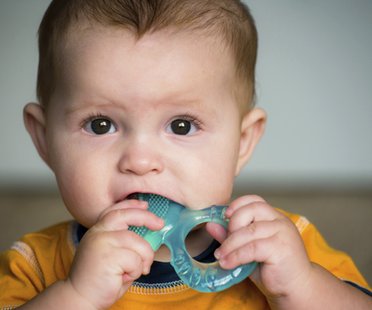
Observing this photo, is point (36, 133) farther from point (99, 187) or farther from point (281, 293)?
point (281, 293)

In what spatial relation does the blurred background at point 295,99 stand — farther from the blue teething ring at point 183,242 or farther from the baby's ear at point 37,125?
the blue teething ring at point 183,242

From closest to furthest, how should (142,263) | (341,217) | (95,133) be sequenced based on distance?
(142,263)
(95,133)
(341,217)

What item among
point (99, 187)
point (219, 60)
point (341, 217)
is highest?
point (219, 60)

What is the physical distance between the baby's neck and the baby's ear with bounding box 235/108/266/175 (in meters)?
0.12

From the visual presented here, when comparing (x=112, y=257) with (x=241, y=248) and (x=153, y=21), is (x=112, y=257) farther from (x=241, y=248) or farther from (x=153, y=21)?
(x=153, y=21)

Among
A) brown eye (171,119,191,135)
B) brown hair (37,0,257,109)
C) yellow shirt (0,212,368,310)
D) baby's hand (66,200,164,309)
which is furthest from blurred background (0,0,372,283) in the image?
→ baby's hand (66,200,164,309)

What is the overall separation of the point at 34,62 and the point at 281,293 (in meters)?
1.70

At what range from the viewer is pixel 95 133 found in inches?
39.5

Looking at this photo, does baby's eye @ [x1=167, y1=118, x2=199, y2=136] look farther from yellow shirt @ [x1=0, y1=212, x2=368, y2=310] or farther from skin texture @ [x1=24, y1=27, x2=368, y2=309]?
yellow shirt @ [x1=0, y1=212, x2=368, y2=310]

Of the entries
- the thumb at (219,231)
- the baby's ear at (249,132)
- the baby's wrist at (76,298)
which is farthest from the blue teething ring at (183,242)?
the baby's ear at (249,132)

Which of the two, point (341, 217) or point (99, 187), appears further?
point (341, 217)

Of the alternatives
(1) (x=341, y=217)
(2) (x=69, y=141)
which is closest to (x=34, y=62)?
(1) (x=341, y=217)

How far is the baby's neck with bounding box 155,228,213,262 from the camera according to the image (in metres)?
1.08

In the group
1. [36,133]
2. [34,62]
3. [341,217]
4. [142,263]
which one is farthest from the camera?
[34,62]
